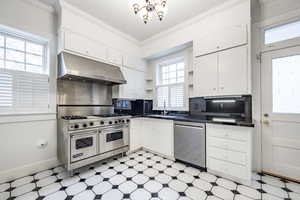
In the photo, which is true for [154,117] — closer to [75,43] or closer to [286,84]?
[75,43]

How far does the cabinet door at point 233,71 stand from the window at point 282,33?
0.49 meters


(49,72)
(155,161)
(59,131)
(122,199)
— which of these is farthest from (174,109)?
(49,72)

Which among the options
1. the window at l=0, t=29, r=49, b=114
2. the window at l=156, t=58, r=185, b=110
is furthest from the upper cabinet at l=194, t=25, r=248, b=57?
the window at l=0, t=29, r=49, b=114

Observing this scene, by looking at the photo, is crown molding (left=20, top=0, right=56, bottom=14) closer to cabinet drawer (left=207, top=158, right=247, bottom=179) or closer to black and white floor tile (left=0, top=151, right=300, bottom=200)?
black and white floor tile (left=0, top=151, right=300, bottom=200)

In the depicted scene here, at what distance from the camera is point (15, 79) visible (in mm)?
2111

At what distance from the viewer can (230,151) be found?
200 centimetres

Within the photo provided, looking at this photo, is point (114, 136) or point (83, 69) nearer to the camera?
point (83, 69)

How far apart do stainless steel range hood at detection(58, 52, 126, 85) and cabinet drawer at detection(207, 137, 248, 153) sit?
2153mm

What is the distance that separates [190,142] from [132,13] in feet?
8.93

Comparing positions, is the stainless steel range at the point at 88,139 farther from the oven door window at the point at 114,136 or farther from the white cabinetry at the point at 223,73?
the white cabinetry at the point at 223,73

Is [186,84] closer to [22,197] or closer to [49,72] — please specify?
[49,72]

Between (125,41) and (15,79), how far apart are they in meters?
2.34

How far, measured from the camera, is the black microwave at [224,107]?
2271 mm

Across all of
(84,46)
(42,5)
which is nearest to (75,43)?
(84,46)
